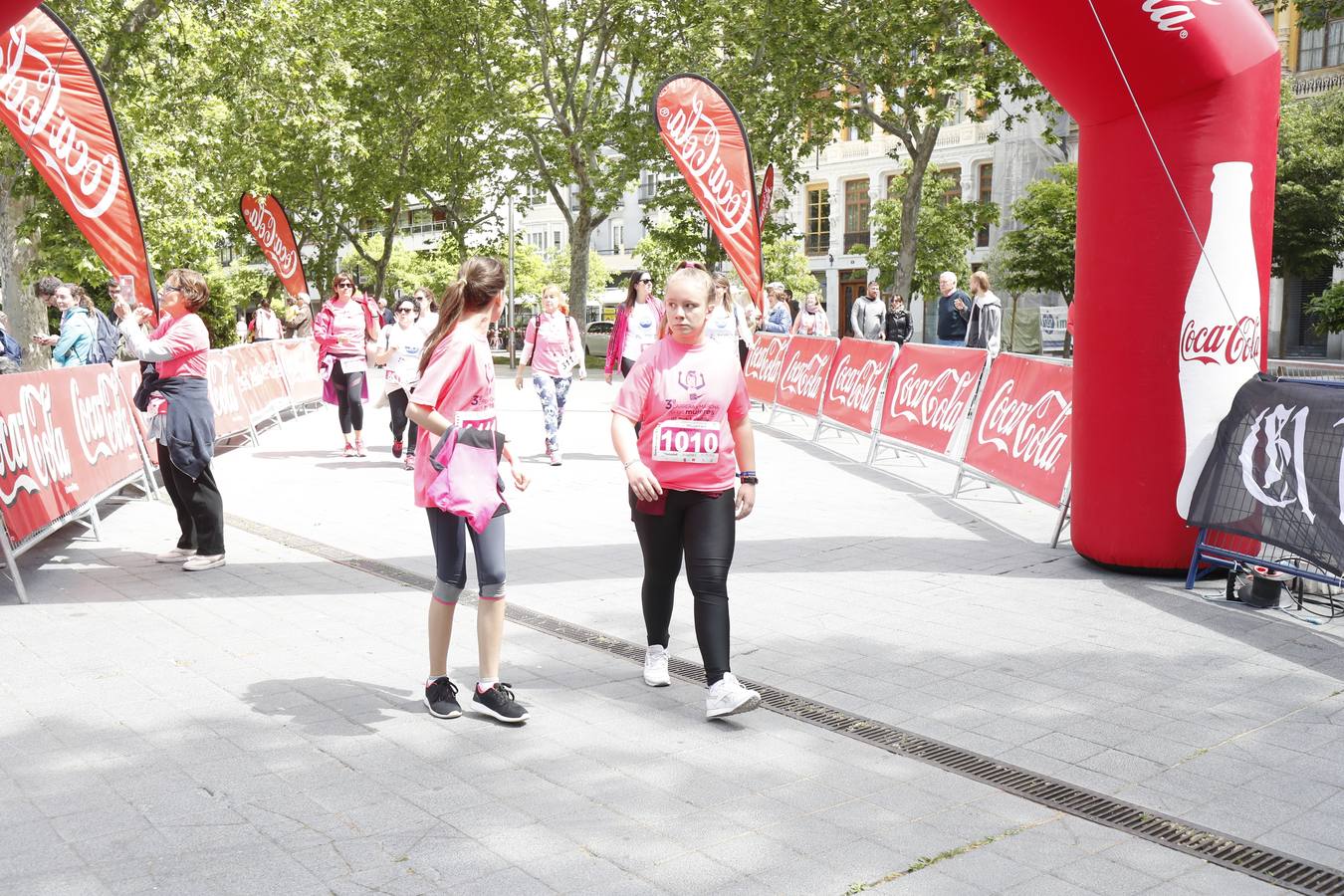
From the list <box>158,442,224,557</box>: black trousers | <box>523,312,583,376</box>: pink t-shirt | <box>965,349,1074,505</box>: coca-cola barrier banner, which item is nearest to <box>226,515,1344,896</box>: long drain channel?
<box>158,442,224,557</box>: black trousers

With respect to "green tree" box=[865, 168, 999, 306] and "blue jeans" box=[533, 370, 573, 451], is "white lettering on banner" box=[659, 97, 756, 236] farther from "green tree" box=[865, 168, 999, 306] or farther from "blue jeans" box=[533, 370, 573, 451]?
"green tree" box=[865, 168, 999, 306]

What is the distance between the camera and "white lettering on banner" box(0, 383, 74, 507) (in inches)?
283

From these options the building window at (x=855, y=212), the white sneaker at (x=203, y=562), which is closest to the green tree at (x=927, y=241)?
the building window at (x=855, y=212)

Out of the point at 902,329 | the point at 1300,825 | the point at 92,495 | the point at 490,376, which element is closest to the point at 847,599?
the point at 490,376

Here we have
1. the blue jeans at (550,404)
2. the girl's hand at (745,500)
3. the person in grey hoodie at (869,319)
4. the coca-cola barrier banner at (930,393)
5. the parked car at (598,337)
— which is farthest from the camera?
the parked car at (598,337)

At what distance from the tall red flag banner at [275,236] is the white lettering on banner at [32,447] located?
17517 millimetres

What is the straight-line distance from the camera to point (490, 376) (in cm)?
501

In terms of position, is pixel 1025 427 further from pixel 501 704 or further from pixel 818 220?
pixel 818 220

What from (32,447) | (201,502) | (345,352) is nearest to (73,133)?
(32,447)

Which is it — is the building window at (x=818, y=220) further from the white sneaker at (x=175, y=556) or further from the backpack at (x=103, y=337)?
the white sneaker at (x=175, y=556)

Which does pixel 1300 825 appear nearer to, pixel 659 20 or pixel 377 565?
pixel 377 565

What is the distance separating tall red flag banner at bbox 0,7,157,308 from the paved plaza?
6.75 feet

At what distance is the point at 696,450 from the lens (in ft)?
16.2

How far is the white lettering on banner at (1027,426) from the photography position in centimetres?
880
